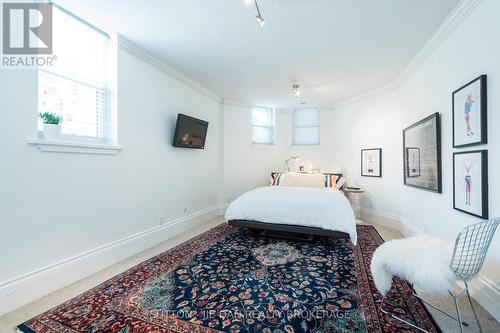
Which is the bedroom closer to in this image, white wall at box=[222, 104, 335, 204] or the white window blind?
the white window blind

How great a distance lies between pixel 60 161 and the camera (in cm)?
211

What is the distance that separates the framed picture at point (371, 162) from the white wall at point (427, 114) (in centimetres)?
10

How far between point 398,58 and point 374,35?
2.67ft

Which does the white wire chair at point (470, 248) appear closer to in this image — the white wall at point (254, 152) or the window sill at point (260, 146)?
the white wall at point (254, 152)

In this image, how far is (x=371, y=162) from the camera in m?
4.39

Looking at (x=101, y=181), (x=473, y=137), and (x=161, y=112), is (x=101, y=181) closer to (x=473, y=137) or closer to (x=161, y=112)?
(x=161, y=112)

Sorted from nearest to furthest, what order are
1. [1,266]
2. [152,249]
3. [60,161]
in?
[1,266] → [60,161] → [152,249]

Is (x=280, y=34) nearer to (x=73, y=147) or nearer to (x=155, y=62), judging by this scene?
(x=155, y=62)

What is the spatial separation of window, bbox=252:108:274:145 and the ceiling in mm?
1722

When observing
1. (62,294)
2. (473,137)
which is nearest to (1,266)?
(62,294)

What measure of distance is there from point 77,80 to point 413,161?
4.35 meters

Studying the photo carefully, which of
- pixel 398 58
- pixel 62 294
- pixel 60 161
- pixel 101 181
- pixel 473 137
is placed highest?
pixel 398 58

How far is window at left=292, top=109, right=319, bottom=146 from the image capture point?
5.68 metres

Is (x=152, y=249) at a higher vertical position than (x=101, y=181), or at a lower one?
lower
